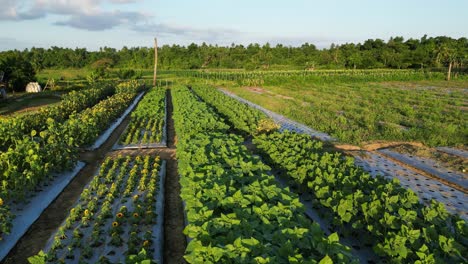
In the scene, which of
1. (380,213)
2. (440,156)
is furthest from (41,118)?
(440,156)

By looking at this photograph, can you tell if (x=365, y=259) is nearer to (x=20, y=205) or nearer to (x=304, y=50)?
(x=20, y=205)

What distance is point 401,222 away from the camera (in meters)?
4.98

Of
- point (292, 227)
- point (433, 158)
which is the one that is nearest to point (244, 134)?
point (433, 158)

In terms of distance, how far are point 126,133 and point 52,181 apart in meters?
5.10

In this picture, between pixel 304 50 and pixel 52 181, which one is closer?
pixel 52 181

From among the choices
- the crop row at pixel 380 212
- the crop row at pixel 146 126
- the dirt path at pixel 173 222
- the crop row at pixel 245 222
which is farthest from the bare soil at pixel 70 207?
the crop row at pixel 380 212

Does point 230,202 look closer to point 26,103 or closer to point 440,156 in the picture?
point 440,156

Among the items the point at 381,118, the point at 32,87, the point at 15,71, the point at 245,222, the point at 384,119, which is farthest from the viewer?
the point at 32,87

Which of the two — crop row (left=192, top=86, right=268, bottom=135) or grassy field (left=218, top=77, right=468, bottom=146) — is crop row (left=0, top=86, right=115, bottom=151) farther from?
grassy field (left=218, top=77, right=468, bottom=146)

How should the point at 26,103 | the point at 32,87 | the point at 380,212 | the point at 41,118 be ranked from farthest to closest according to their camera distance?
the point at 32,87
the point at 26,103
the point at 41,118
the point at 380,212

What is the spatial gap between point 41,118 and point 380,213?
12829 mm

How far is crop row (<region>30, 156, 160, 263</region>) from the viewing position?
16.8 feet

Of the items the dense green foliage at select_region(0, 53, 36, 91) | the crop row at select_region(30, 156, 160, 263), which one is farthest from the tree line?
the crop row at select_region(30, 156, 160, 263)

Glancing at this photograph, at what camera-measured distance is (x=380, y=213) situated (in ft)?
17.6
